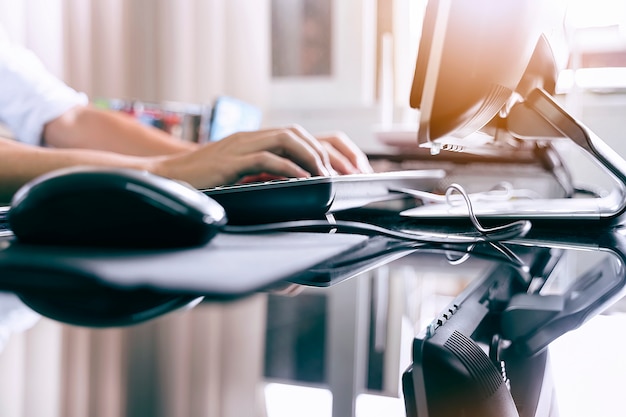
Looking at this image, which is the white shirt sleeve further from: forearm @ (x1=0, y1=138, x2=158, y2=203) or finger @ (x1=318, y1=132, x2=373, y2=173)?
finger @ (x1=318, y1=132, x2=373, y2=173)

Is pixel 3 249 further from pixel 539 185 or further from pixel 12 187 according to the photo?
pixel 539 185

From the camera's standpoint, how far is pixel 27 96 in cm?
108

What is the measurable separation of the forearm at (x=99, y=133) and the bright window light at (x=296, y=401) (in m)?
0.90

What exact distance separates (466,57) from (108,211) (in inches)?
10.8

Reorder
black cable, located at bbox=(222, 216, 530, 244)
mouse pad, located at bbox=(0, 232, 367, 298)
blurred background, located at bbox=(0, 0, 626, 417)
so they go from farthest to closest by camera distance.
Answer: blurred background, located at bbox=(0, 0, 626, 417)
black cable, located at bbox=(222, 216, 530, 244)
mouse pad, located at bbox=(0, 232, 367, 298)

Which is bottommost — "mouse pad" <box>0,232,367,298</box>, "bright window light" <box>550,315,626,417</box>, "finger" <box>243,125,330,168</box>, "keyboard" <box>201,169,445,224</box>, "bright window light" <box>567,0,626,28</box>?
"bright window light" <box>550,315,626,417</box>

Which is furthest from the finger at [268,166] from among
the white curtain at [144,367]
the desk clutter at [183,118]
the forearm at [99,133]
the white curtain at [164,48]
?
the white curtain at [164,48]

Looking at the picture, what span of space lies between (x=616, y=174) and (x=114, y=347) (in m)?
0.43

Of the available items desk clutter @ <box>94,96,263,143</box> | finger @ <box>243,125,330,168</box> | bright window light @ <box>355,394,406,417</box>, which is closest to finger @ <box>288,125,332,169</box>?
finger @ <box>243,125,330,168</box>

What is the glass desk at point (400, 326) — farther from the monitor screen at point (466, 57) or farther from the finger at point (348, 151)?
the finger at point (348, 151)

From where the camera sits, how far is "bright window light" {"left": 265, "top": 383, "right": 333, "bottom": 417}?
226 mm

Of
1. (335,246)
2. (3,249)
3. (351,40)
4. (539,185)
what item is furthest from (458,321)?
(351,40)

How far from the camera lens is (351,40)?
1.96 m

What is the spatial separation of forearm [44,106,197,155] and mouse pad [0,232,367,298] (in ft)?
2.86
